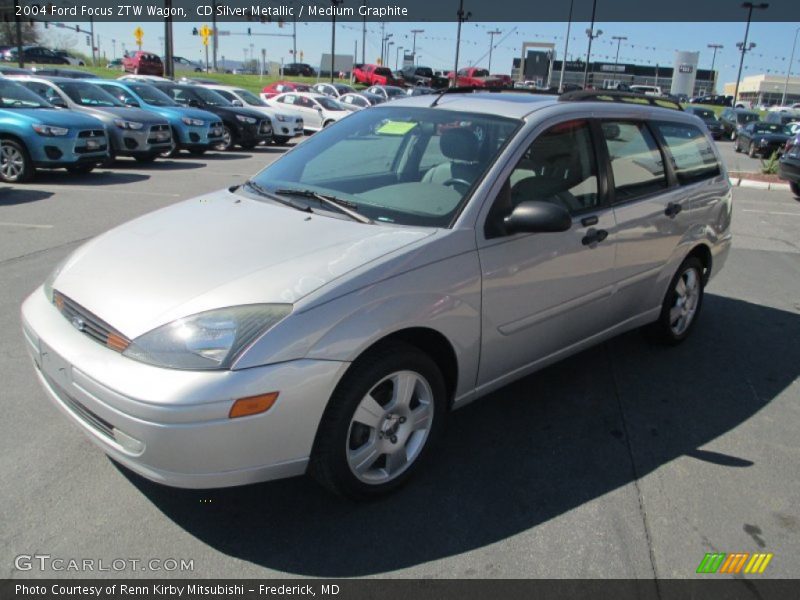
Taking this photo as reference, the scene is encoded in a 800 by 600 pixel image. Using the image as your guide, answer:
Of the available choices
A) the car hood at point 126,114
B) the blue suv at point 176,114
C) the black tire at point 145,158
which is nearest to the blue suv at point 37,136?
the car hood at point 126,114

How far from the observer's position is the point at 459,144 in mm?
3473

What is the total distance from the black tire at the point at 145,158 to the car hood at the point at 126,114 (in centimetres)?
73

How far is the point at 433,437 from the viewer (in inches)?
121

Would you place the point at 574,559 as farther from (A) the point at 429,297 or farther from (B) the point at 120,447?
(B) the point at 120,447

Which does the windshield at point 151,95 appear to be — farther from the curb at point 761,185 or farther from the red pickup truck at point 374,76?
the red pickup truck at point 374,76

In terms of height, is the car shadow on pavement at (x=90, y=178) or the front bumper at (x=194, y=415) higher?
the front bumper at (x=194, y=415)

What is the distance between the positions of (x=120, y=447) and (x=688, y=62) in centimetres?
7882

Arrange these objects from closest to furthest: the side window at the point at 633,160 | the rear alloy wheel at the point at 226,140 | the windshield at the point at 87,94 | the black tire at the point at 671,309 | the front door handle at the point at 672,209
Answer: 1. the side window at the point at 633,160
2. the front door handle at the point at 672,209
3. the black tire at the point at 671,309
4. the windshield at the point at 87,94
5. the rear alloy wheel at the point at 226,140

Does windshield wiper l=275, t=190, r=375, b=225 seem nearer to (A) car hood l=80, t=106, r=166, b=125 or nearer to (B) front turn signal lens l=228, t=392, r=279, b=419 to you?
(B) front turn signal lens l=228, t=392, r=279, b=419

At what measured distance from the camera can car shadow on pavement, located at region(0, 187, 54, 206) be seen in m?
9.29

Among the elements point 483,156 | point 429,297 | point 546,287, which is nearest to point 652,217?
point 546,287

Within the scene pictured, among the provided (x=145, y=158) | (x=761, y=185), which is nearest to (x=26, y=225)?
(x=145, y=158)

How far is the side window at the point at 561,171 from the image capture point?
11.0 ft

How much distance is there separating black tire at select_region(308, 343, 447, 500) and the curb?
50.4 feet
